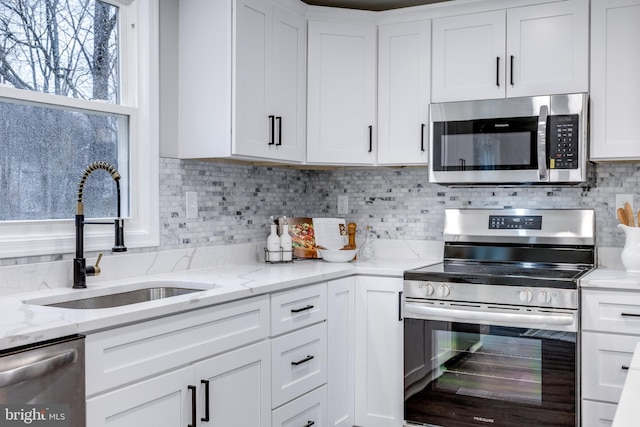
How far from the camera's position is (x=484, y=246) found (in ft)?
10.8

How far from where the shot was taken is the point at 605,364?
2580 millimetres

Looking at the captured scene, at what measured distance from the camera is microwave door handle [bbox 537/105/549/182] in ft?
9.50

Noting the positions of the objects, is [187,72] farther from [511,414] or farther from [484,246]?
[511,414]

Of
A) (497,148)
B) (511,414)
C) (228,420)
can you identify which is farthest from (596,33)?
(228,420)

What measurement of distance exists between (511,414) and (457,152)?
4.07ft

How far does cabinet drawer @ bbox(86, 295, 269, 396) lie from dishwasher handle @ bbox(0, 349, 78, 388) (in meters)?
0.07

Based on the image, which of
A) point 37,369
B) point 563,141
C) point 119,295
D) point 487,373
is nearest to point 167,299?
point 119,295

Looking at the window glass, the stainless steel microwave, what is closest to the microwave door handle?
the stainless steel microwave

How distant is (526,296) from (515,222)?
671 mm

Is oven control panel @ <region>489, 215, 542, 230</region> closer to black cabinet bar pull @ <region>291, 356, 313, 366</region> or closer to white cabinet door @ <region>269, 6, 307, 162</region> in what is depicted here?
white cabinet door @ <region>269, 6, 307, 162</region>

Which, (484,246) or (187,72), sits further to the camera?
(484,246)

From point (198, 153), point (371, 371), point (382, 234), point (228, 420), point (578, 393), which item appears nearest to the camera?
point (228, 420)

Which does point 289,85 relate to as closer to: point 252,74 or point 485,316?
point 252,74

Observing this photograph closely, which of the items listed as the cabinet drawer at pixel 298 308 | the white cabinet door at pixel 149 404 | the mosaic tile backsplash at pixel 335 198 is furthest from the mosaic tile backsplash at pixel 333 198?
the white cabinet door at pixel 149 404
